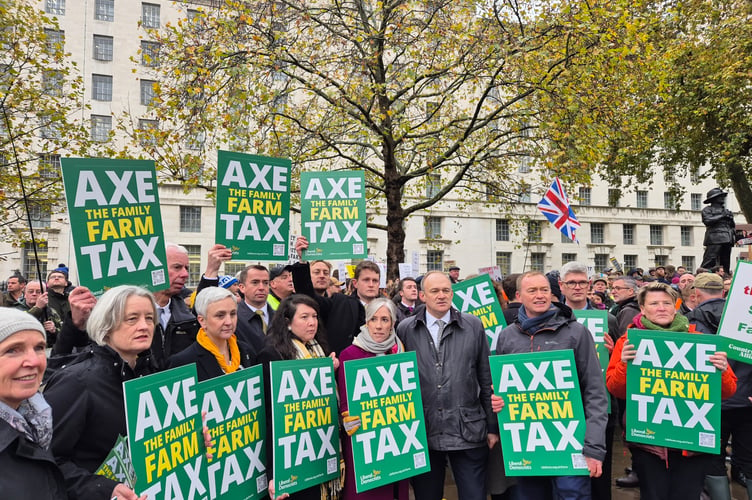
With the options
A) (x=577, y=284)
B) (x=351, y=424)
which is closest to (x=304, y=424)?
(x=351, y=424)

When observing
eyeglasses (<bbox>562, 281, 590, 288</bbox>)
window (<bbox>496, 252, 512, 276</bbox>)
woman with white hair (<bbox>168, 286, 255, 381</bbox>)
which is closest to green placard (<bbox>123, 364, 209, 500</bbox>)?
woman with white hair (<bbox>168, 286, 255, 381</bbox>)

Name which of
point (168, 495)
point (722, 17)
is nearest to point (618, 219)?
point (722, 17)

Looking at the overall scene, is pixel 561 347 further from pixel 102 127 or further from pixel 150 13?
pixel 150 13

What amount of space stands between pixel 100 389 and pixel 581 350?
3.20 m

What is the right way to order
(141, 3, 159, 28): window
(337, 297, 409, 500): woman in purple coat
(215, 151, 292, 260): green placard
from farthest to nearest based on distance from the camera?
1. (141, 3, 159, 28): window
2. (215, 151, 292, 260): green placard
3. (337, 297, 409, 500): woman in purple coat

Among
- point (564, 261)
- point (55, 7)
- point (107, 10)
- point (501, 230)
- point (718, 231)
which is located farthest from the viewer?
point (564, 261)

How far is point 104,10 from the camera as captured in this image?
35531 millimetres

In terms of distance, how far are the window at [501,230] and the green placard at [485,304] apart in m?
36.1

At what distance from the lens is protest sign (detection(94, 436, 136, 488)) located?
251 cm

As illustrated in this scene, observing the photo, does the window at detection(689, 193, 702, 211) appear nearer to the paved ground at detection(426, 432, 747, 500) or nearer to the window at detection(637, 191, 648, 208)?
the window at detection(637, 191, 648, 208)

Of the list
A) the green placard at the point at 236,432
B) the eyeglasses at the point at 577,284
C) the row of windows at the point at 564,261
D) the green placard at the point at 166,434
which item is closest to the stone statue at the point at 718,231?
the eyeglasses at the point at 577,284

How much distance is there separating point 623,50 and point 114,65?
34.7 meters

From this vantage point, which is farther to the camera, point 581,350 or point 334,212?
point 334,212

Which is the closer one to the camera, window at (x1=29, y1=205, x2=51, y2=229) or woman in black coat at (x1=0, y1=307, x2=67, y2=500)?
woman in black coat at (x1=0, y1=307, x2=67, y2=500)
